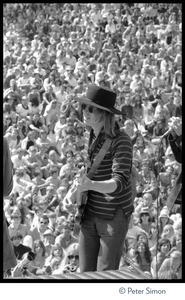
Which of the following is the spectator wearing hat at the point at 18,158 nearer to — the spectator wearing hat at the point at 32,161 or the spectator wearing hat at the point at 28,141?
the spectator wearing hat at the point at 32,161

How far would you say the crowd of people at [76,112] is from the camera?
916 cm

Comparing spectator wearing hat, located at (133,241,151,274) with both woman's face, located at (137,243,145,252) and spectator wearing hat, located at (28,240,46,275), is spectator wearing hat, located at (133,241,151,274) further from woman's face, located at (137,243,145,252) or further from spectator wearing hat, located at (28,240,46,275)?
spectator wearing hat, located at (28,240,46,275)

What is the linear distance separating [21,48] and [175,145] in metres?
15.0

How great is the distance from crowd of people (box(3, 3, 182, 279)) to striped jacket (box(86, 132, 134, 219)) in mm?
182

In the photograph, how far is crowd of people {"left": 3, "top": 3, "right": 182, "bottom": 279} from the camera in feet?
30.1

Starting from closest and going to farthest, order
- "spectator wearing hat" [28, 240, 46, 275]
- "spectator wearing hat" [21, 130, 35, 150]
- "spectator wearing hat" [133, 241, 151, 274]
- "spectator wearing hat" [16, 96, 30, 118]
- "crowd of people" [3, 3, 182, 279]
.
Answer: "spectator wearing hat" [133, 241, 151, 274] → "spectator wearing hat" [28, 240, 46, 275] → "crowd of people" [3, 3, 182, 279] → "spectator wearing hat" [21, 130, 35, 150] → "spectator wearing hat" [16, 96, 30, 118]

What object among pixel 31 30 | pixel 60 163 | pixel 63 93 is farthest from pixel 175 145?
pixel 31 30

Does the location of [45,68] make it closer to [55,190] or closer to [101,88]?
[55,190]

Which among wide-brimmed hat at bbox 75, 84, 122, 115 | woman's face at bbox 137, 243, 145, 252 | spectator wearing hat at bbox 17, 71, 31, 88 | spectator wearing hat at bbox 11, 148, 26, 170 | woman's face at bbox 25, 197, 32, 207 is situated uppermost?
spectator wearing hat at bbox 17, 71, 31, 88

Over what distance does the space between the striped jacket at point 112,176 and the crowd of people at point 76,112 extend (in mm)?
182

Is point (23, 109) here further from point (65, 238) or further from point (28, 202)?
point (65, 238)

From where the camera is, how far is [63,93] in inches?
628

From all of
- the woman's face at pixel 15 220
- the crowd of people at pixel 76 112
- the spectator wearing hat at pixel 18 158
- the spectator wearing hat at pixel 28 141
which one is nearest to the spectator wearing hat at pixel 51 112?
the crowd of people at pixel 76 112

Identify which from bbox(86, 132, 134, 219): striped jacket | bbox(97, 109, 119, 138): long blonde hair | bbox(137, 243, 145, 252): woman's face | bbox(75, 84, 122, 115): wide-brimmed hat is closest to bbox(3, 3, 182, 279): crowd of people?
bbox(137, 243, 145, 252): woman's face
